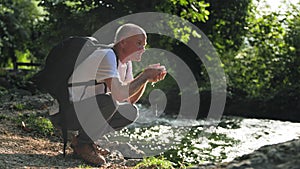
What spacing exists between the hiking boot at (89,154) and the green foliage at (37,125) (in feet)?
4.24

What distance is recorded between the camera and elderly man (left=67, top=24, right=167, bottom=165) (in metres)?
4.25

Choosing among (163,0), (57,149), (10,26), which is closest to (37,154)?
(57,149)

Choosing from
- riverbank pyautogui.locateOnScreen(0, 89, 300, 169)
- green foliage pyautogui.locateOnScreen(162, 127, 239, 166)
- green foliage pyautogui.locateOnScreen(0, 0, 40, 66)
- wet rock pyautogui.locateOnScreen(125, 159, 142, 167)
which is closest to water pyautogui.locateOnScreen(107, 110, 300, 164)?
green foliage pyautogui.locateOnScreen(162, 127, 239, 166)

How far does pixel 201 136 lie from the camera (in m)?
6.67

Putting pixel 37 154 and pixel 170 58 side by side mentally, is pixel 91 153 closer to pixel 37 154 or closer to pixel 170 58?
pixel 37 154

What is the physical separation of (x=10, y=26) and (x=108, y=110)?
10465 mm

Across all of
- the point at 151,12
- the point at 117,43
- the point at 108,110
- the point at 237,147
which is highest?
the point at 151,12

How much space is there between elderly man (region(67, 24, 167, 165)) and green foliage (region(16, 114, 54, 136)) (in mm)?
1268

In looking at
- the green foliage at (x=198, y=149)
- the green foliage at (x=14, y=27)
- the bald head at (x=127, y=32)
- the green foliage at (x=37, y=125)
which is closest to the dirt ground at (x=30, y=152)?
the green foliage at (x=37, y=125)

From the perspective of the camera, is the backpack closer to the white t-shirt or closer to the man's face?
the white t-shirt

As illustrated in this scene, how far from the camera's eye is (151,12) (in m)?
9.09

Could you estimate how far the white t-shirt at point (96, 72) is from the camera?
419 cm

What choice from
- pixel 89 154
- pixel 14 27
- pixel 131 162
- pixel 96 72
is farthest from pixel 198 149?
pixel 14 27

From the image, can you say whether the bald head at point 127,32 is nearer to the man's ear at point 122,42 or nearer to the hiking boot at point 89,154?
the man's ear at point 122,42
